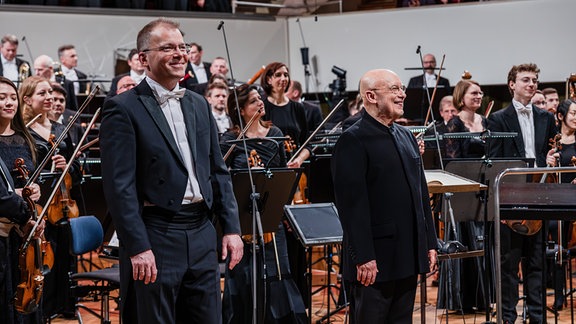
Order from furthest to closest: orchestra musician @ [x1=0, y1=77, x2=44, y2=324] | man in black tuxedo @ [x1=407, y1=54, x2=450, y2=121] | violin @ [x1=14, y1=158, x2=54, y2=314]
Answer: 1. man in black tuxedo @ [x1=407, y1=54, x2=450, y2=121]
2. violin @ [x1=14, y1=158, x2=54, y2=314]
3. orchestra musician @ [x1=0, y1=77, x2=44, y2=324]

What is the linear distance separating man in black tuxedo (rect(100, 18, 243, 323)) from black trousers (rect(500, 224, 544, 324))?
299 cm

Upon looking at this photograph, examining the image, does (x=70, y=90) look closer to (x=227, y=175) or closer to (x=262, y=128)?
(x=262, y=128)

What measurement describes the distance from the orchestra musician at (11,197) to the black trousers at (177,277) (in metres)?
1.27

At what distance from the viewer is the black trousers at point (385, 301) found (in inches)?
149

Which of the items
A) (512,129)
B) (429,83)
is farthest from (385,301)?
(429,83)

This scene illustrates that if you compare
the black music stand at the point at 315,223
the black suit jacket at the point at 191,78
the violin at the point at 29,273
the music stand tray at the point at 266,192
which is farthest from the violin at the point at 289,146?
the black suit jacket at the point at 191,78

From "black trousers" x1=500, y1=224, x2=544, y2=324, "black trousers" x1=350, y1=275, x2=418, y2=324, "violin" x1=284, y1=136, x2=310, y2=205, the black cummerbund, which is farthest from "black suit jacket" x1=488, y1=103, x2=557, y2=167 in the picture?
the black cummerbund

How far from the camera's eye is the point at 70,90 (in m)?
8.36

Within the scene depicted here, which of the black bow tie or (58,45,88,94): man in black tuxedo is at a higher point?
(58,45,88,94): man in black tuxedo

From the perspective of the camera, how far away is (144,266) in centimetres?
299

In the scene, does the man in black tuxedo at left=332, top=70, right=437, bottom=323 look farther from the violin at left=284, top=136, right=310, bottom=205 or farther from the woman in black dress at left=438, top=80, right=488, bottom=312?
the woman in black dress at left=438, top=80, right=488, bottom=312

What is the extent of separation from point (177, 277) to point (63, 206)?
99.8 inches

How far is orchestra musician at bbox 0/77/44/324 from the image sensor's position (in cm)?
419

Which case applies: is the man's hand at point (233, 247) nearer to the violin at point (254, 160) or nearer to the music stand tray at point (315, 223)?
the music stand tray at point (315, 223)
